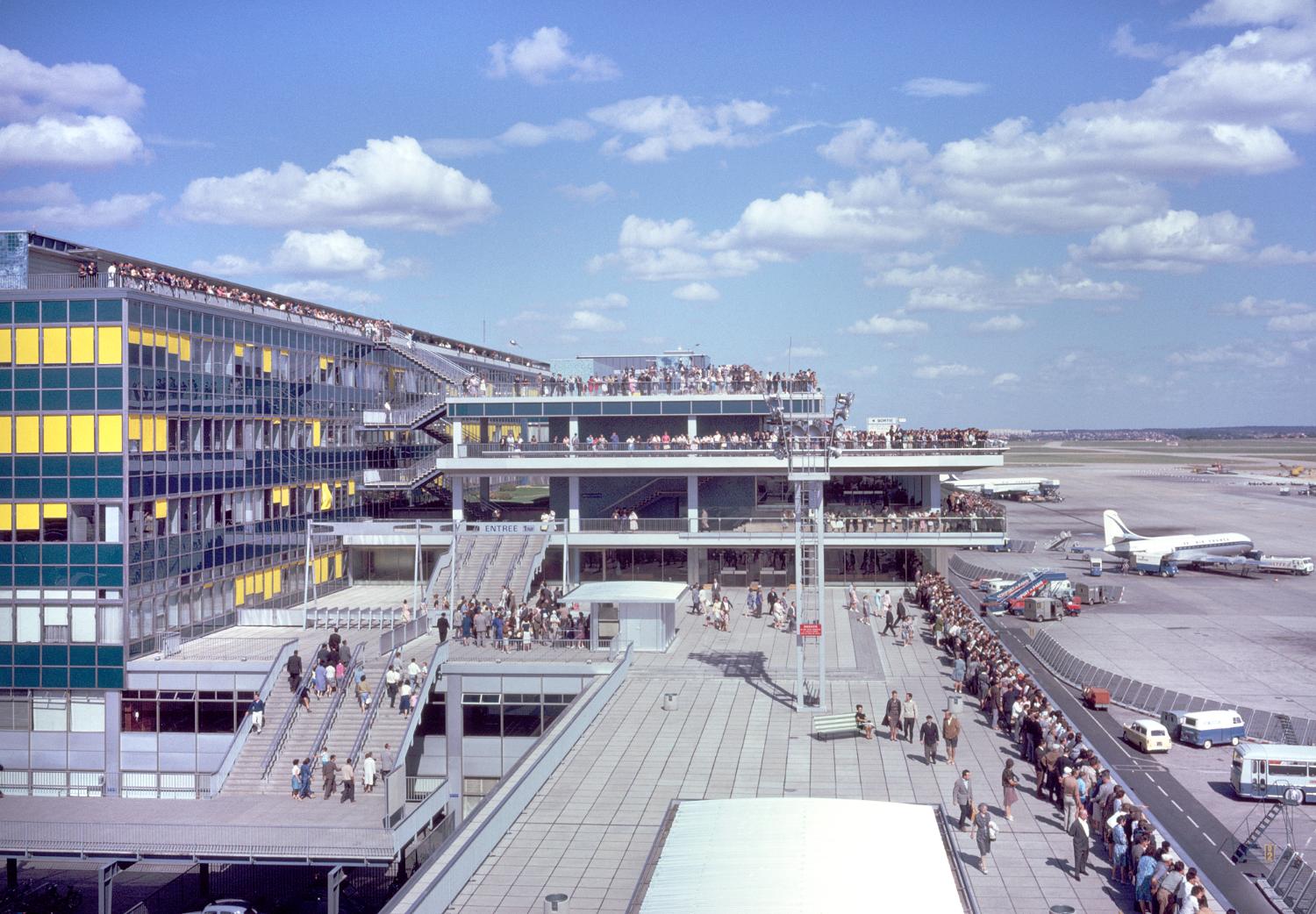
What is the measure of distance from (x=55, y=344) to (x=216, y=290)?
1005 centimetres

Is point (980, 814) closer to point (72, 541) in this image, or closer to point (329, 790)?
point (329, 790)

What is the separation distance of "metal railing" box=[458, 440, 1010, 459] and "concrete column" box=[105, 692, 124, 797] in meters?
20.6

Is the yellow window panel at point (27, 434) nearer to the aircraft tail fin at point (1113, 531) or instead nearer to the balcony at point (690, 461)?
A: the balcony at point (690, 461)

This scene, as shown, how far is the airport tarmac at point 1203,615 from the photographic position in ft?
141

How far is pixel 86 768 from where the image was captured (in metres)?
40.9

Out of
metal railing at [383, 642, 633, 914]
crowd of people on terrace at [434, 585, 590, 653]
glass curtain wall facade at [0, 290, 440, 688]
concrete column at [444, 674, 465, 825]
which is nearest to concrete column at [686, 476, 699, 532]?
crowd of people on terrace at [434, 585, 590, 653]

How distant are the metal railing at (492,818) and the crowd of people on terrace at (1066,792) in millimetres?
8148

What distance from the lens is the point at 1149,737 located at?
33.2m

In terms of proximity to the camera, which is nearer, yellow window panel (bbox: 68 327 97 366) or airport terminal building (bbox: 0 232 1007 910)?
airport terminal building (bbox: 0 232 1007 910)

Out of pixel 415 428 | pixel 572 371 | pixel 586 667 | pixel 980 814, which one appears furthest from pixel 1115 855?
pixel 572 371

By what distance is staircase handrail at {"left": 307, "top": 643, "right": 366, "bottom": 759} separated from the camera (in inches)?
1398

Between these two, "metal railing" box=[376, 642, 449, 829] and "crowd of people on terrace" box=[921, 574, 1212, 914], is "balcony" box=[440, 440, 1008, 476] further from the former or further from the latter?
"crowd of people on terrace" box=[921, 574, 1212, 914]

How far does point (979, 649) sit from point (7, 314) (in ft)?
113

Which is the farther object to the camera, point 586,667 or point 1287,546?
point 1287,546
